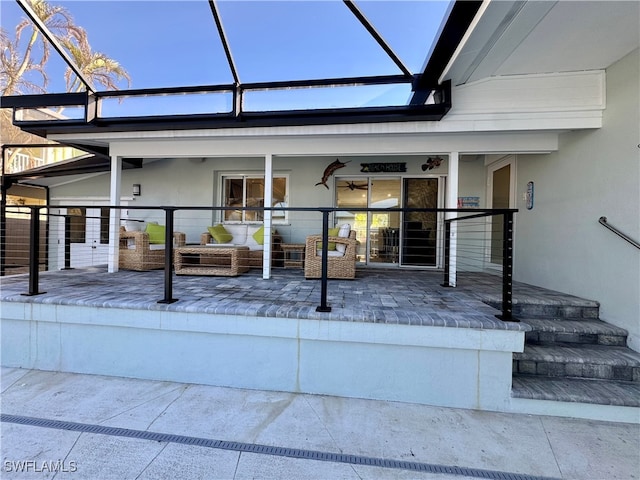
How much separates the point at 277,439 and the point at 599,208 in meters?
4.10

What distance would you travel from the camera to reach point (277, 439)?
2.03m

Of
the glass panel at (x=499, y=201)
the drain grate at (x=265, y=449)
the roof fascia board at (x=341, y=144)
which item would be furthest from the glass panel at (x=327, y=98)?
the drain grate at (x=265, y=449)

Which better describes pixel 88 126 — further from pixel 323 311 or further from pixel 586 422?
pixel 586 422

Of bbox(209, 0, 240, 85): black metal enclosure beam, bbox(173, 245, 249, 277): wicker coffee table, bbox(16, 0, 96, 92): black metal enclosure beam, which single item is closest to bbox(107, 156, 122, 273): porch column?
bbox(173, 245, 249, 277): wicker coffee table

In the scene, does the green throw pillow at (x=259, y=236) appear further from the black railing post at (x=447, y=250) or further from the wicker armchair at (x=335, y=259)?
the black railing post at (x=447, y=250)

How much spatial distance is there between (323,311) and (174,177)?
570 cm

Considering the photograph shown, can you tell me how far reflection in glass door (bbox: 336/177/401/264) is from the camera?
21.1ft

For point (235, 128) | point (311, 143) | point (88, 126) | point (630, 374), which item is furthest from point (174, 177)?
point (630, 374)

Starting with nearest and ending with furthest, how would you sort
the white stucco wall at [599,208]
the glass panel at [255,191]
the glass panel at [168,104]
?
the white stucco wall at [599,208] → the glass panel at [168,104] → the glass panel at [255,191]

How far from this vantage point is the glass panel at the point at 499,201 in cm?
538

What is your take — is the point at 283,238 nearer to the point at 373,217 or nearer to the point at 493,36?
the point at 373,217

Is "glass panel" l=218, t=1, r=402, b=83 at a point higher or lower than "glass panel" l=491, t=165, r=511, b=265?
higher

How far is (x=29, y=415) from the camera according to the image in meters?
2.25

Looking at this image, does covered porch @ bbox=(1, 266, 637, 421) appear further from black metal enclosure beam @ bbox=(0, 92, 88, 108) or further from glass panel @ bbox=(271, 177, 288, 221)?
glass panel @ bbox=(271, 177, 288, 221)
